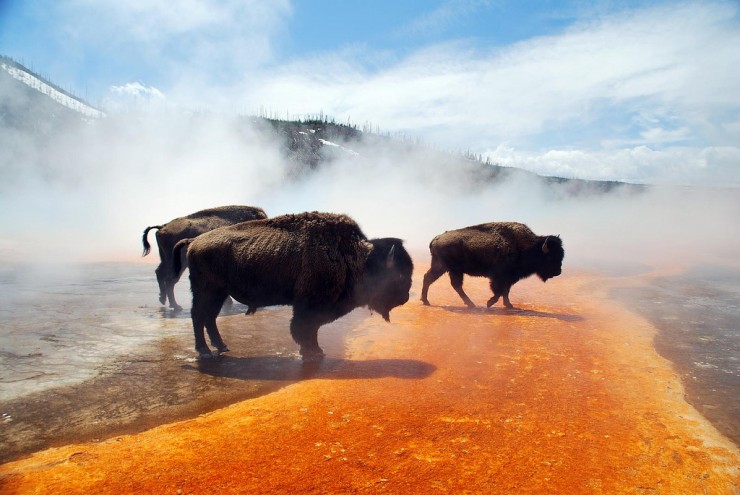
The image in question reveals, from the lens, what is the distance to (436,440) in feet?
12.4

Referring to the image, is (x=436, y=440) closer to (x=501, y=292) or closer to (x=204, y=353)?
(x=204, y=353)

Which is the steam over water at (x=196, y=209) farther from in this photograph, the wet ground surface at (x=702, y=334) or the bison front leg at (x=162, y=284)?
the bison front leg at (x=162, y=284)

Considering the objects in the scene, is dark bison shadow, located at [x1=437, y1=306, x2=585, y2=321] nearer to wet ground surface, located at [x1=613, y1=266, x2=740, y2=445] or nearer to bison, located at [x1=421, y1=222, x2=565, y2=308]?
bison, located at [x1=421, y1=222, x2=565, y2=308]

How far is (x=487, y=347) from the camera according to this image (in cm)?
697

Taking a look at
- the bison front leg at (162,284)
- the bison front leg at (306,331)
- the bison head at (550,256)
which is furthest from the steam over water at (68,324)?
the bison head at (550,256)

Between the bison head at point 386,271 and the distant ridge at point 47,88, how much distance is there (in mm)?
52895

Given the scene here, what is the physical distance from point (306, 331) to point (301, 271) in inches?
34.1

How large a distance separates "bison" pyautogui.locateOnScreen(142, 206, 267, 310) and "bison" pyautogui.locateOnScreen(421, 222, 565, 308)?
16.4ft

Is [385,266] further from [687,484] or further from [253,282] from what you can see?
[687,484]

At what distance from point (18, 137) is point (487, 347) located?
51552mm

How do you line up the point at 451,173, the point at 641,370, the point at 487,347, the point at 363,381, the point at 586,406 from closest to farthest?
the point at 586,406 → the point at 363,381 → the point at 641,370 → the point at 487,347 → the point at 451,173

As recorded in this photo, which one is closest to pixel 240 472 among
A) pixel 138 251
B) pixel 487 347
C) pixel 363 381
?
pixel 363 381

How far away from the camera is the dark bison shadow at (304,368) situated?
5.56m

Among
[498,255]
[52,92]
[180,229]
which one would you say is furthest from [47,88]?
[498,255]
